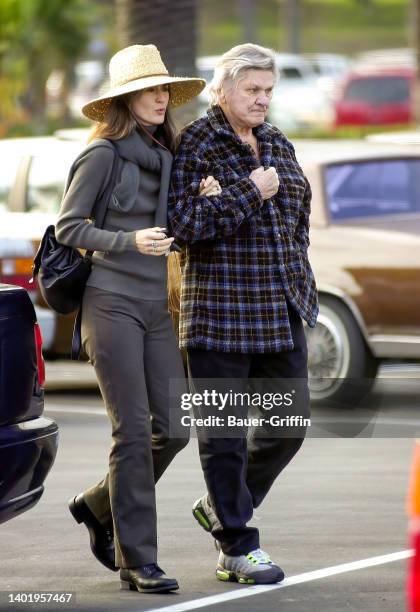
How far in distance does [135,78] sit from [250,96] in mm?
417

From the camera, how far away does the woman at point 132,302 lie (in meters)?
5.66

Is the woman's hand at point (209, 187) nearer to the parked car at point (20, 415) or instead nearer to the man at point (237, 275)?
the man at point (237, 275)

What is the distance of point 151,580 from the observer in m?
5.68

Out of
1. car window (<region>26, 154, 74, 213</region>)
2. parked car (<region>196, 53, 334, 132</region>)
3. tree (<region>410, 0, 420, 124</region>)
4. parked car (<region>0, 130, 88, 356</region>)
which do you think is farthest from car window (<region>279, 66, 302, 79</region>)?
car window (<region>26, 154, 74, 213</region>)

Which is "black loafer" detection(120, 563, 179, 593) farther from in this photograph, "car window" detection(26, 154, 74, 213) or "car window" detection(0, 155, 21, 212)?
"car window" detection(0, 155, 21, 212)

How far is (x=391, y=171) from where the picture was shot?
1050cm

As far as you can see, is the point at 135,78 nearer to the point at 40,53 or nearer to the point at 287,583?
the point at 287,583

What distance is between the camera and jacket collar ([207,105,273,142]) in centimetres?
587

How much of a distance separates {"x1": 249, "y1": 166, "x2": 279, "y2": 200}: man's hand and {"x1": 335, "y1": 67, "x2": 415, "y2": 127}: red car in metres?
30.0

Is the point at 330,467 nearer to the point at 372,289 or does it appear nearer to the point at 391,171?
the point at 372,289

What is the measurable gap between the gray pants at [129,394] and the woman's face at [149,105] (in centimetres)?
64

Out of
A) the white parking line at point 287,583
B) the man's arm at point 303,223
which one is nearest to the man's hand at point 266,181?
the man's arm at point 303,223

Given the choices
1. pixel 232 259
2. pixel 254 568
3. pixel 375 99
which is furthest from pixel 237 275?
pixel 375 99

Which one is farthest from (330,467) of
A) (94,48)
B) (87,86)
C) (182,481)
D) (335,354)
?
(94,48)
